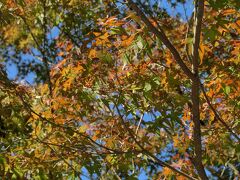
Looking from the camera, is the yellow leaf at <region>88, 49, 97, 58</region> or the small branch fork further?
the yellow leaf at <region>88, 49, 97, 58</region>

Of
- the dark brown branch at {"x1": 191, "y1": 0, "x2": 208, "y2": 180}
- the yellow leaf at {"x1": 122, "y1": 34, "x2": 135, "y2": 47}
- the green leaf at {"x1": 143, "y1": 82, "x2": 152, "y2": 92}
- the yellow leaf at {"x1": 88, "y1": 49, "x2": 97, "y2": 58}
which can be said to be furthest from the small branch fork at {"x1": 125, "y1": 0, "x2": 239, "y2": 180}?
the yellow leaf at {"x1": 88, "y1": 49, "x2": 97, "y2": 58}

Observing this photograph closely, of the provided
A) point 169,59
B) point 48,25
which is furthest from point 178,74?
point 48,25

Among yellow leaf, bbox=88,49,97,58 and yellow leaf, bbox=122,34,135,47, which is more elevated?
yellow leaf, bbox=88,49,97,58

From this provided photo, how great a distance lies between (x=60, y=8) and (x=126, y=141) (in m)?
3.96

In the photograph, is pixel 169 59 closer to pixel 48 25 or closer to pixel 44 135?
pixel 44 135

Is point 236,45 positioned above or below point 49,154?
above

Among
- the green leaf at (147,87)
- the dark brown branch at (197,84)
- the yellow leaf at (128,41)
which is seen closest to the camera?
the dark brown branch at (197,84)

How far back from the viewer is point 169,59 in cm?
377

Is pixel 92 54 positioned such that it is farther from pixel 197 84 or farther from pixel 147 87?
pixel 197 84

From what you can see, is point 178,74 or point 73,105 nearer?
point 178,74

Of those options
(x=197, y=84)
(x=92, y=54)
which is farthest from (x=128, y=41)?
(x=197, y=84)

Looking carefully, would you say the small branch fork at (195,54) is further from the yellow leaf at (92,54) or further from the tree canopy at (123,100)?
the yellow leaf at (92,54)

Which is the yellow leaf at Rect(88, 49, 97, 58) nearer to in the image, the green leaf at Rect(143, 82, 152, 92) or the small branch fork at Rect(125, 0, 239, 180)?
the green leaf at Rect(143, 82, 152, 92)

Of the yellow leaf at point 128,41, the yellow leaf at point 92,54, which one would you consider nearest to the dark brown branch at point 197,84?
the yellow leaf at point 128,41
